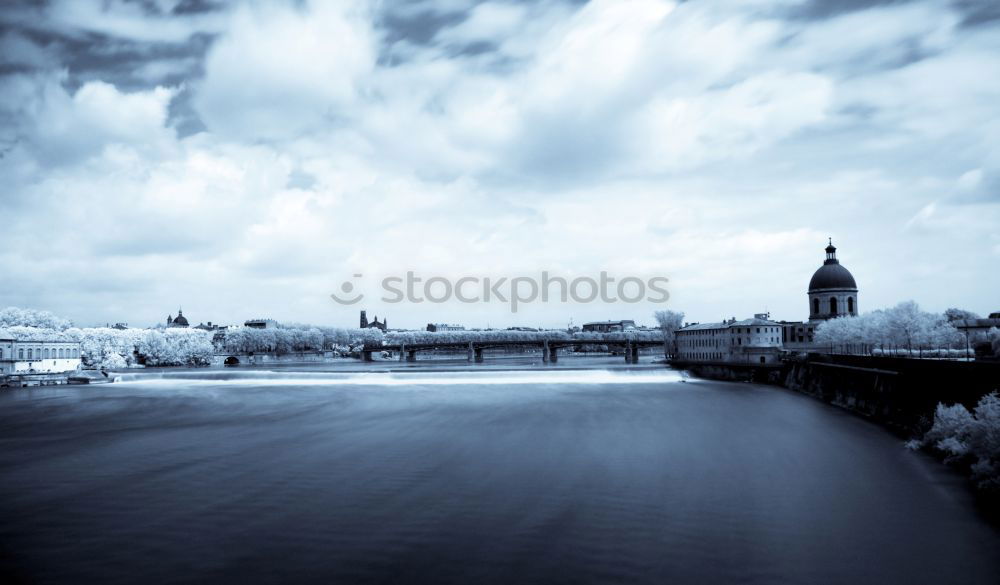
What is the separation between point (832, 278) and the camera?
9781 centimetres

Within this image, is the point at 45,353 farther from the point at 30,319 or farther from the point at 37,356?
the point at 30,319

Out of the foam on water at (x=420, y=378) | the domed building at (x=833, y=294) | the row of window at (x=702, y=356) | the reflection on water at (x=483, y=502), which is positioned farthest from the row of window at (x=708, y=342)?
the reflection on water at (x=483, y=502)

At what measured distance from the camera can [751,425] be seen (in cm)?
3419

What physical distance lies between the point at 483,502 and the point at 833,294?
310 ft

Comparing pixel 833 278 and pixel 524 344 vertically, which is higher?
pixel 833 278

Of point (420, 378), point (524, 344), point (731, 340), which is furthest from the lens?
point (524, 344)

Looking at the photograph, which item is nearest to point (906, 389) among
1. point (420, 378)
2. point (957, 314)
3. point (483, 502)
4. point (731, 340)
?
point (483, 502)

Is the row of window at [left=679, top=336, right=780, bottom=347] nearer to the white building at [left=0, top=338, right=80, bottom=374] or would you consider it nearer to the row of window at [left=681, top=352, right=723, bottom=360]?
the row of window at [left=681, top=352, right=723, bottom=360]

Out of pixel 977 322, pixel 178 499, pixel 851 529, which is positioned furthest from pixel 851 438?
pixel 977 322

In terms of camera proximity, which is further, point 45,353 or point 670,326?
point 670,326

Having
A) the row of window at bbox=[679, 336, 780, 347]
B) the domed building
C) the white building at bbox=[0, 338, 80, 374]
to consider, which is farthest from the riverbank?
the white building at bbox=[0, 338, 80, 374]

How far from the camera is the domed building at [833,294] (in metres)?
97.0

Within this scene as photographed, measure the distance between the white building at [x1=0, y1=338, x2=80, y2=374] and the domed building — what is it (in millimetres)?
105421

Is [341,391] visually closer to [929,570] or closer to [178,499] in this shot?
[178,499]
